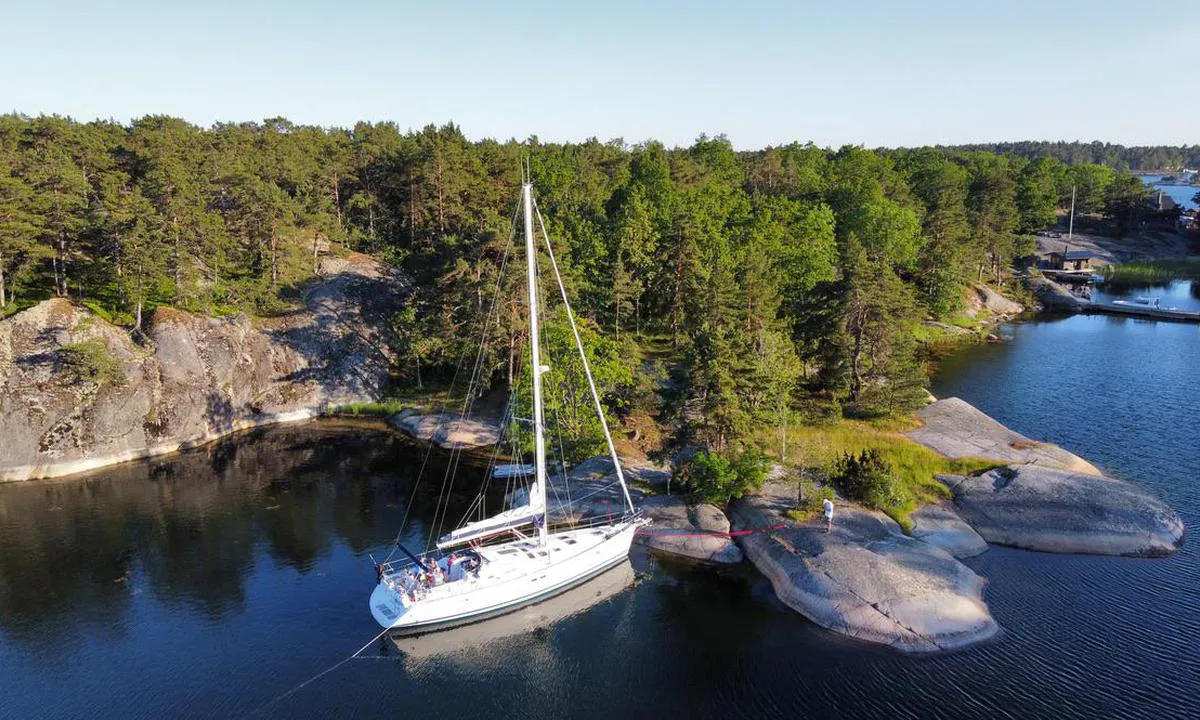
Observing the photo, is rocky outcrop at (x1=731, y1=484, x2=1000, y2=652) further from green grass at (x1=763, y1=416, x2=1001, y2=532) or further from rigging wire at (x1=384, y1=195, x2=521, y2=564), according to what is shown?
rigging wire at (x1=384, y1=195, x2=521, y2=564)

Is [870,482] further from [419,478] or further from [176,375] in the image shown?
[176,375]

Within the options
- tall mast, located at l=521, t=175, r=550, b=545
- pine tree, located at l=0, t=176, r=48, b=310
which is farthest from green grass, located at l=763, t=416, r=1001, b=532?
pine tree, located at l=0, t=176, r=48, b=310

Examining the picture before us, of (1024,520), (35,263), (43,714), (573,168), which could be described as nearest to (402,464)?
(43,714)

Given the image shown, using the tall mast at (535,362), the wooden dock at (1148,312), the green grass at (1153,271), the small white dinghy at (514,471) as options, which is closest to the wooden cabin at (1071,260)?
the green grass at (1153,271)

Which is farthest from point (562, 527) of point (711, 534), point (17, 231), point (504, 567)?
point (17, 231)

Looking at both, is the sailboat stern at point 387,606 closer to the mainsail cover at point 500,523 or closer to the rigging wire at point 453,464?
the mainsail cover at point 500,523

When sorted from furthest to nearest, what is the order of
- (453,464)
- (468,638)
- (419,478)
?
(453,464) → (419,478) → (468,638)
